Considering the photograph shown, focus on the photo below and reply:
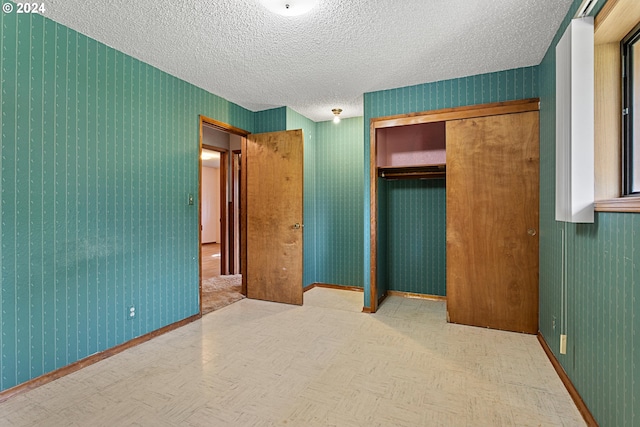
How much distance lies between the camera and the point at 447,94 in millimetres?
3268

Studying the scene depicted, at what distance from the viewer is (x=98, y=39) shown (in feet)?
8.11

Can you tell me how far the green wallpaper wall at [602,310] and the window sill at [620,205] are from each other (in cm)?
3

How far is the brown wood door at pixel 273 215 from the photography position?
3910 millimetres

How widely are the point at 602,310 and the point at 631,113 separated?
3.43ft

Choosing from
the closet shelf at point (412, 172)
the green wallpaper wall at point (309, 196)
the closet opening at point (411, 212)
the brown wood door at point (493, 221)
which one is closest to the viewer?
the brown wood door at point (493, 221)

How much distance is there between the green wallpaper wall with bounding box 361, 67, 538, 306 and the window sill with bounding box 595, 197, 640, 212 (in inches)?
70.7

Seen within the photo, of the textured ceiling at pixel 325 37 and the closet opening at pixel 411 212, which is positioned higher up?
the textured ceiling at pixel 325 37

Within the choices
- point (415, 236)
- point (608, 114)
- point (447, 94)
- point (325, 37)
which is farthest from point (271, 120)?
point (608, 114)

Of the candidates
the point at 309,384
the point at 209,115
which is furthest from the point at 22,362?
the point at 209,115

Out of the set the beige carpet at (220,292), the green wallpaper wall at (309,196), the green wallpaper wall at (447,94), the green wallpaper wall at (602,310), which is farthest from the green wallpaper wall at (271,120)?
the green wallpaper wall at (602,310)

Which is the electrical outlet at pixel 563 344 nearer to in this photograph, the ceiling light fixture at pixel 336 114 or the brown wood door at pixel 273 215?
the brown wood door at pixel 273 215

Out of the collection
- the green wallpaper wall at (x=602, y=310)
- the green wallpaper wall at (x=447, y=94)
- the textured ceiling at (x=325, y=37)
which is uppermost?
the textured ceiling at (x=325, y=37)

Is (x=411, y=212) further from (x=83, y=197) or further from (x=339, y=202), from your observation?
(x=83, y=197)

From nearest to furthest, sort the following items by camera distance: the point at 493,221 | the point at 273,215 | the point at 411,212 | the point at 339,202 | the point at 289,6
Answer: the point at 289,6
the point at 493,221
the point at 273,215
the point at 411,212
the point at 339,202
